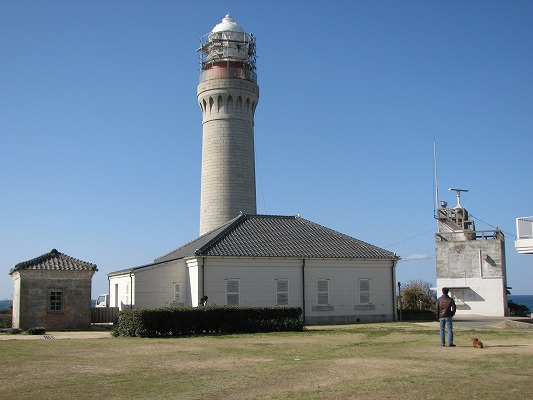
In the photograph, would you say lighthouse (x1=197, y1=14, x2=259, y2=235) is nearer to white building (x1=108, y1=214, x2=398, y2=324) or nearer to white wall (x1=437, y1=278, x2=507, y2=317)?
white building (x1=108, y1=214, x2=398, y2=324)

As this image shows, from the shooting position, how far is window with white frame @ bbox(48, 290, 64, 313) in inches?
1177

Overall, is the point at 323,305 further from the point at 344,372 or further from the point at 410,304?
the point at 344,372

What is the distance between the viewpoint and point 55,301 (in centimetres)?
3003

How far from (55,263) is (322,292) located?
42.5ft

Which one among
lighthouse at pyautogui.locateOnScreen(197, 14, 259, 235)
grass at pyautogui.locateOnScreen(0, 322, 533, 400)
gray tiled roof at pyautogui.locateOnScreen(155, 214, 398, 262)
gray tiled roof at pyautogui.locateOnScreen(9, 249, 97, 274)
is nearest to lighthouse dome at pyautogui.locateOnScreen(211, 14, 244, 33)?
lighthouse at pyautogui.locateOnScreen(197, 14, 259, 235)

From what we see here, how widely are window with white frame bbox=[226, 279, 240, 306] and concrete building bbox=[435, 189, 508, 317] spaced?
16.3 m

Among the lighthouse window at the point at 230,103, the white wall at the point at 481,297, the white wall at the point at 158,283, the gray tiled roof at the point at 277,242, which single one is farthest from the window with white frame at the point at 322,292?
the lighthouse window at the point at 230,103

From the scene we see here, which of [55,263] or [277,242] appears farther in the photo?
[277,242]

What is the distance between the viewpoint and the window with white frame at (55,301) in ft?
98.1

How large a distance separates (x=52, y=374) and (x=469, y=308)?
3258 centimetres

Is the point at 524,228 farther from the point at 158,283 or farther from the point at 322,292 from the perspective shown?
the point at 158,283

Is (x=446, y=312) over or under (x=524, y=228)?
under

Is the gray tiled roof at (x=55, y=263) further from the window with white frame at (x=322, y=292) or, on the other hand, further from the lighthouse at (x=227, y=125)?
the lighthouse at (x=227, y=125)

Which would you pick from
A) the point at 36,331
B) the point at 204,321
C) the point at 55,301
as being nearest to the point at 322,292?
the point at 204,321
